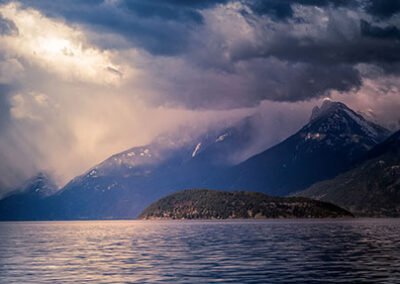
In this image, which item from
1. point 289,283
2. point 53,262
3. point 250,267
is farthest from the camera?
point 53,262

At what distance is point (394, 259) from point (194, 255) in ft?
140

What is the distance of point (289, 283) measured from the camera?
8275 cm

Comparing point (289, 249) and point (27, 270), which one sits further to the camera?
point (289, 249)

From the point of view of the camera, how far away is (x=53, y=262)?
4774 inches

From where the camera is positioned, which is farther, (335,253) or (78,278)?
(335,253)

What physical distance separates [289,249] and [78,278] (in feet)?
223

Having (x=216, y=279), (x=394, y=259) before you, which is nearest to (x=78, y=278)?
(x=216, y=279)

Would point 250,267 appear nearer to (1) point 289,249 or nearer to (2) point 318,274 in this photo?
(2) point 318,274

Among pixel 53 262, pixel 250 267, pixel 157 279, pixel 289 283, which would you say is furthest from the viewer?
pixel 53 262

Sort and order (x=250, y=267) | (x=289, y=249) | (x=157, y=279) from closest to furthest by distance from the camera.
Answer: (x=157, y=279) < (x=250, y=267) < (x=289, y=249)

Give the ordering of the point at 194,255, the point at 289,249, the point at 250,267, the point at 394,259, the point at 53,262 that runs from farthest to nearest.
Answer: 1. the point at 289,249
2. the point at 194,255
3. the point at 53,262
4. the point at 394,259
5. the point at 250,267

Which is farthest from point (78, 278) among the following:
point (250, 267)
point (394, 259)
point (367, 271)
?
point (394, 259)

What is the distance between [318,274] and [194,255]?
4384cm

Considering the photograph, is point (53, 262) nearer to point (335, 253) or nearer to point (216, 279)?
point (216, 279)
